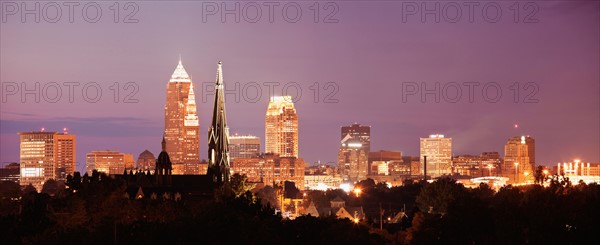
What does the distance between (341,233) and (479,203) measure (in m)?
13.0

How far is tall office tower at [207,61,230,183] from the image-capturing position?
180 metres

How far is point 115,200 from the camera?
125438 millimetres

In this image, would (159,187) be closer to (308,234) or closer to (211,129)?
(211,129)

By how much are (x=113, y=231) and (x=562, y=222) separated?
3598 cm

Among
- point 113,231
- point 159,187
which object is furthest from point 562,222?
point 159,187

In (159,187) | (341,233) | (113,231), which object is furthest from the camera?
(159,187)

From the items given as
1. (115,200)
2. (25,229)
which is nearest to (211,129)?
(115,200)

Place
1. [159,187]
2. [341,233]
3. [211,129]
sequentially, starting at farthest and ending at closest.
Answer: [211,129] < [159,187] < [341,233]

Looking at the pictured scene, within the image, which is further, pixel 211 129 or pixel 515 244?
pixel 211 129

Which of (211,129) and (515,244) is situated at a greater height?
(211,129)

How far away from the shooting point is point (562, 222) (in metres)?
99.9

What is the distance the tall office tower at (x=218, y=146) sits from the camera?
180125 mm

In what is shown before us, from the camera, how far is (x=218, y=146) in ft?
606

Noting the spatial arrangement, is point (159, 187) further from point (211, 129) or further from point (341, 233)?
point (341, 233)
